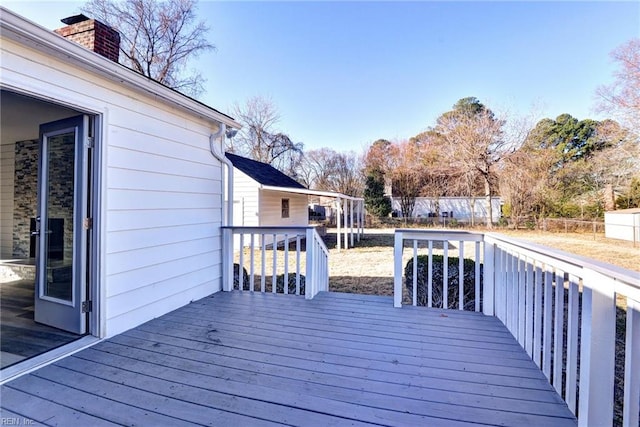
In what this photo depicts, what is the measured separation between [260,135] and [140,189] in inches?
748

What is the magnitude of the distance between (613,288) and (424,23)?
26.9 feet

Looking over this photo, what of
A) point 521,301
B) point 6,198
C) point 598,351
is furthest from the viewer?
point 6,198

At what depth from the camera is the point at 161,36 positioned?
41.6ft

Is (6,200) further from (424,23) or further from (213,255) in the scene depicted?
(424,23)

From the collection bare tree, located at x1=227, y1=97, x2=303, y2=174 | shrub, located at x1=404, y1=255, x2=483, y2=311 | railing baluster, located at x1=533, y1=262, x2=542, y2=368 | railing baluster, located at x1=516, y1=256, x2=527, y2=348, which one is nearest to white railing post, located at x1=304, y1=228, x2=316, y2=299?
shrub, located at x1=404, y1=255, x2=483, y2=311

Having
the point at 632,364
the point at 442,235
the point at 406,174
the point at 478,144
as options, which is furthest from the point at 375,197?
the point at 632,364

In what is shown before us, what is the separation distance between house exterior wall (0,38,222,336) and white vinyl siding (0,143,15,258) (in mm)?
4194

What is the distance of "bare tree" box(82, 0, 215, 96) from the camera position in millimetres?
11719

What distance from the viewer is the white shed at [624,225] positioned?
10.2m

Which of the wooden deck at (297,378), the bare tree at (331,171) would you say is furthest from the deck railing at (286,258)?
the bare tree at (331,171)

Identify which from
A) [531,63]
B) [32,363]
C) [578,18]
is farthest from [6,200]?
[531,63]

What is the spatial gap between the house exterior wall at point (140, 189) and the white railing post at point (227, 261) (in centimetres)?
22

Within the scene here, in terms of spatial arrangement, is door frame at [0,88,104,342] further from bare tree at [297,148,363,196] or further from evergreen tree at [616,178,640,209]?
bare tree at [297,148,363,196]

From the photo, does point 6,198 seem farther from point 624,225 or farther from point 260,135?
point 624,225
